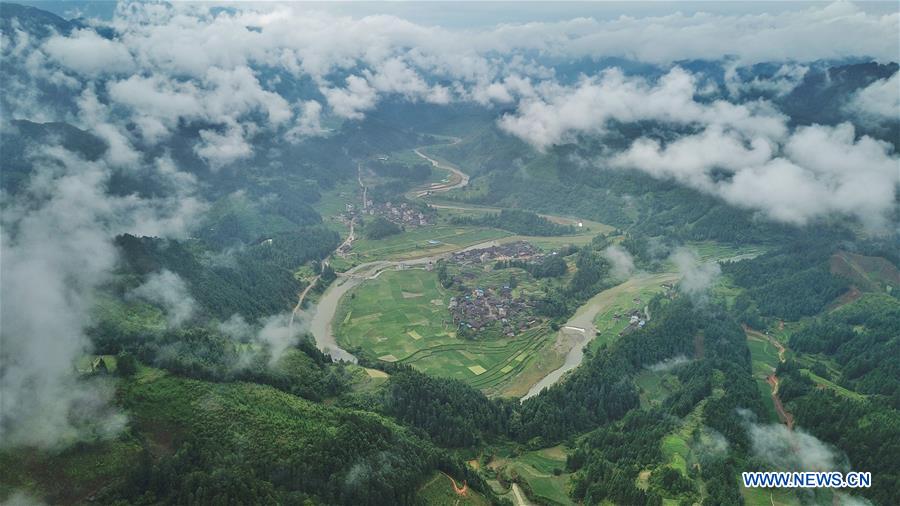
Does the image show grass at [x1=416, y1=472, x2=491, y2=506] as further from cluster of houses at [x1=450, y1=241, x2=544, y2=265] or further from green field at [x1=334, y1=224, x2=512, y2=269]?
green field at [x1=334, y1=224, x2=512, y2=269]

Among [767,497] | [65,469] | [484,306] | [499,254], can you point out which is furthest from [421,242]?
[65,469]

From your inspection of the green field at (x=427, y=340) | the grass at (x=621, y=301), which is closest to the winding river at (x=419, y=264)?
the grass at (x=621, y=301)

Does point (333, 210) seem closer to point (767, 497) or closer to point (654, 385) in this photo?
point (654, 385)

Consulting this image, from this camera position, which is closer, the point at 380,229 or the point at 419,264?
the point at 419,264

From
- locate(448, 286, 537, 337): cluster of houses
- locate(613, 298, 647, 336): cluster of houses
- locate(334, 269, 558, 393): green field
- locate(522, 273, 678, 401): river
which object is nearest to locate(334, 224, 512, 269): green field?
locate(334, 269, 558, 393): green field

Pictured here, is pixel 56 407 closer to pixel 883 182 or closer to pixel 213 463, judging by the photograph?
pixel 213 463

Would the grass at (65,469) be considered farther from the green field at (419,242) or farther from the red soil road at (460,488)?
the green field at (419,242)
